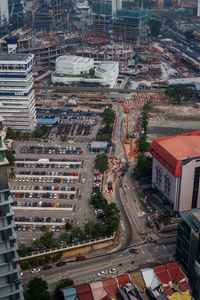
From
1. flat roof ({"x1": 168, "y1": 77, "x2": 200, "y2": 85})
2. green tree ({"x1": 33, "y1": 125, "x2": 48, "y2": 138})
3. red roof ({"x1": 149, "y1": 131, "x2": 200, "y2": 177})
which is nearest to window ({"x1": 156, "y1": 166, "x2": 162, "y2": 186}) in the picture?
red roof ({"x1": 149, "y1": 131, "x2": 200, "y2": 177})

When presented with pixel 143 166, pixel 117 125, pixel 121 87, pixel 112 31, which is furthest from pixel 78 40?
pixel 143 166

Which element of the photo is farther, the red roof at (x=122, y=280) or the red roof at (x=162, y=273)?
the red roof at (x=162, y=273)

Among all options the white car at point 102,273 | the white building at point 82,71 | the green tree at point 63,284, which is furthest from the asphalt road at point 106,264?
the white building at point 82,71

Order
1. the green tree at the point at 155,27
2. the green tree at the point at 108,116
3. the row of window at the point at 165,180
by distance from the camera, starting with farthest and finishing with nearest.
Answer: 1. the green tree at the point at 155,27
2. the green tree at the point at 108,116
3. the row of window at the point at 165,180

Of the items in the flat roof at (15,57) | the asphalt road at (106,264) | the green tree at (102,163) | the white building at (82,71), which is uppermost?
the flat roof at (15,57)

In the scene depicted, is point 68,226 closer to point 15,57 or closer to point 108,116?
point 15,57

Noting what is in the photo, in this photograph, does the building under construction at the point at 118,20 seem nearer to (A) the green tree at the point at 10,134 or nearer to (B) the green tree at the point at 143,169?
(A) the green tree at the point at 10,134

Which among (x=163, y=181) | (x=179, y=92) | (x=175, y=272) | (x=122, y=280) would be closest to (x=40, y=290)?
(x=122, y=280)
